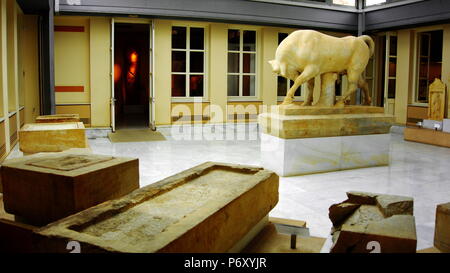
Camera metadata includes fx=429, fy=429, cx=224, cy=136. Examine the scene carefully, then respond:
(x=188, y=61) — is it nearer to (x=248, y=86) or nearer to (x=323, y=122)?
(x=248, y=86)

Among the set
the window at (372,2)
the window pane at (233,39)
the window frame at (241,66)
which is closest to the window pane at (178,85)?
the window frame at (241,66)

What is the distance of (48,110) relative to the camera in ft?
28.9

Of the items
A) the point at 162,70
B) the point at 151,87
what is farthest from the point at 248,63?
the point at 151,87

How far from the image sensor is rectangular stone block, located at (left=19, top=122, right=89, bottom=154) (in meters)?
4.67

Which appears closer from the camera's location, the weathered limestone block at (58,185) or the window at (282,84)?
the weathered limestone block at (58,185)

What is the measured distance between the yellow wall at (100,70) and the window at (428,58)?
28.3 ft

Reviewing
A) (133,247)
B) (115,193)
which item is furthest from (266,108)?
(133,247)

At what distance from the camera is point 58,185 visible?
246 centimetres

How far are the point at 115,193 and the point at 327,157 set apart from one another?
456 cm

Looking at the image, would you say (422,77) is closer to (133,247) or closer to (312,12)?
(312,12)

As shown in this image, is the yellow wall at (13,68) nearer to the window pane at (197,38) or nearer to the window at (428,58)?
the window pane at (197,38)

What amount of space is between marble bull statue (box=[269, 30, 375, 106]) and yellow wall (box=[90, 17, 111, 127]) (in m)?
5.33

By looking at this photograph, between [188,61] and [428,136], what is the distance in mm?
6276

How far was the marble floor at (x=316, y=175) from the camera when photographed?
463 cm
